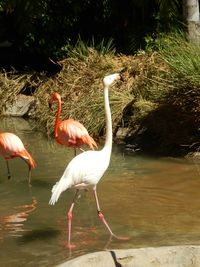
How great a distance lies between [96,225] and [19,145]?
215 centimetres

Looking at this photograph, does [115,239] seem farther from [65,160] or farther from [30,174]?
[65,160]

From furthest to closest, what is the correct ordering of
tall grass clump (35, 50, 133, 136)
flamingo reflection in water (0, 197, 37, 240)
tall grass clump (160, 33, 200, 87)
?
tall grass clump (35, 50, 133, 136), tall grass clump (160, 33, 200, 87), flamingo reflection in water (0, 197, 37, 240)

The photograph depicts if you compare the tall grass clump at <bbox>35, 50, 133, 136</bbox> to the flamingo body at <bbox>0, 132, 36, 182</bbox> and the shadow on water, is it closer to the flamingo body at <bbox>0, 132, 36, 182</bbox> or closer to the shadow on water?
the flamingo body at <bbox>0, 132, 36, 182</bbox>

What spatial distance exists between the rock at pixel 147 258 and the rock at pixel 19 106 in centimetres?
912

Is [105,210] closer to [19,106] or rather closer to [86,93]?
[86,93]

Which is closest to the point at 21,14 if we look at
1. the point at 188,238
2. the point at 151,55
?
the point at 151,55

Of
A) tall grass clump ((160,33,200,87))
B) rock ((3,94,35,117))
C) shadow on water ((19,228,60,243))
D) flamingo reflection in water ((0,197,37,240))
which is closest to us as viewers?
shadow on water ((19,228,60,243))

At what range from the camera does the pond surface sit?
18.3 ft

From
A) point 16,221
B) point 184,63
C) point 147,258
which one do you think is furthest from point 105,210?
point 184,63

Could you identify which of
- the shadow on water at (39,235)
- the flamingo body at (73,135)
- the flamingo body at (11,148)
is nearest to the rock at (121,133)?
the flamingo body at (73,135)

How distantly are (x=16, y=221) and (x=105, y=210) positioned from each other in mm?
922

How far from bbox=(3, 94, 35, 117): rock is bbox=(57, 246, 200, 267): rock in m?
9.12

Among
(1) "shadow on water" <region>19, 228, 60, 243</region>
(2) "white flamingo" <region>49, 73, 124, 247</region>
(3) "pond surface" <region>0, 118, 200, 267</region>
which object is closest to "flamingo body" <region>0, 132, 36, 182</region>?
(3) "pond surface" <region>0, 118, 200, 267</region>

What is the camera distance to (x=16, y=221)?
6.35 m
